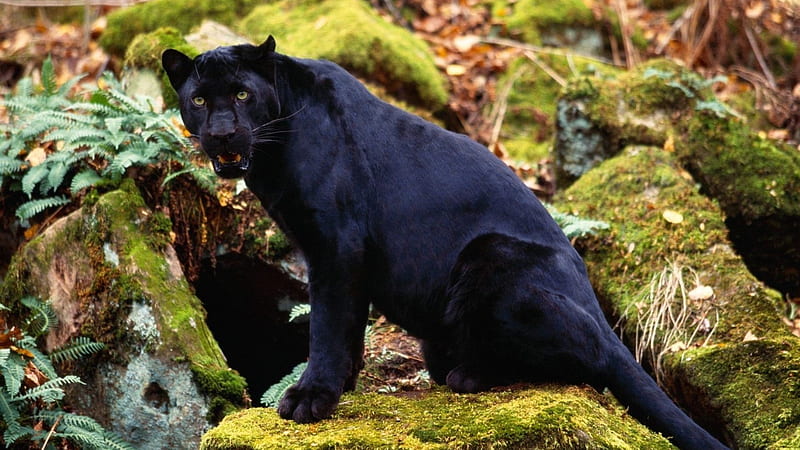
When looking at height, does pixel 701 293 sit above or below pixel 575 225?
below

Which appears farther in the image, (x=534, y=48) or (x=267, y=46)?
(x=534, y=48)

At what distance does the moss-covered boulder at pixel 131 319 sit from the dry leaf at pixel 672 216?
11.0 ft

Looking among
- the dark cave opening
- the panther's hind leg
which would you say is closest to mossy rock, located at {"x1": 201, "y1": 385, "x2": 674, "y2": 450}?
the panther's hind leg

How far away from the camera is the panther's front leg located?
3.89 meters

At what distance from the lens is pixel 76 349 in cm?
509

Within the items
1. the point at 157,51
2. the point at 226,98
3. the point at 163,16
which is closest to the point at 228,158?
the point at 226,98

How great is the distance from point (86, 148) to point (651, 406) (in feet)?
14.5

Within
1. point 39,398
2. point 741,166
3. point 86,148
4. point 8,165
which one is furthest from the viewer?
point 741,166

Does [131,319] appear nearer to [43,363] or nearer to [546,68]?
[43,363]

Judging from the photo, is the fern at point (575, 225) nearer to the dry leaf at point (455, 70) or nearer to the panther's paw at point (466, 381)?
the panther's paw at point (466, 381)

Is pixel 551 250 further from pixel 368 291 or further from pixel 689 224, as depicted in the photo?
pixel 689 224

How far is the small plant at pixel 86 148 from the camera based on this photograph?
18.9 ft

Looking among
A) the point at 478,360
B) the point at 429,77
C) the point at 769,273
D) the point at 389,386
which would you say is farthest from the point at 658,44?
the point at 478,360

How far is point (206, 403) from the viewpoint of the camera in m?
5.05
